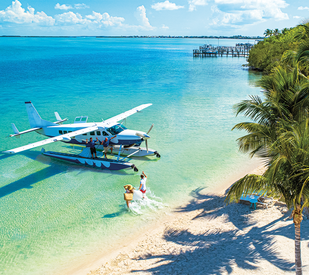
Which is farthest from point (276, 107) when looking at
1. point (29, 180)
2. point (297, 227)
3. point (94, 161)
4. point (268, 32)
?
point (268, 32)

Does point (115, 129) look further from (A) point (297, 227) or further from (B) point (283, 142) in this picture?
(A) point (297, 227)

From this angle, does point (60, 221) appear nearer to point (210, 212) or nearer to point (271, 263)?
point (210, 212)

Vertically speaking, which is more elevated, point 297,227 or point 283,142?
point 283,142

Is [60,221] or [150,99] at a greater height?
[150,99]

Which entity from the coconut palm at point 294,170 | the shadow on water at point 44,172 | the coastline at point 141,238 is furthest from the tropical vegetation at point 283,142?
the shadow on water at point 44,172

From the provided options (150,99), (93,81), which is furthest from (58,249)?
(93,81)

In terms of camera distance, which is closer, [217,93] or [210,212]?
[210,212]
